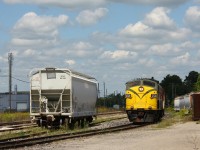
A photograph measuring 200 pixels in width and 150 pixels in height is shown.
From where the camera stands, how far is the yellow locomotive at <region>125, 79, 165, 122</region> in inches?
1277

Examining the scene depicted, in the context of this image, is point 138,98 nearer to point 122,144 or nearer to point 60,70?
point 60,70

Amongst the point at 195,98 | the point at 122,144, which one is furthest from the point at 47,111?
the point at 195,98

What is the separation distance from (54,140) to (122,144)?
136 inches

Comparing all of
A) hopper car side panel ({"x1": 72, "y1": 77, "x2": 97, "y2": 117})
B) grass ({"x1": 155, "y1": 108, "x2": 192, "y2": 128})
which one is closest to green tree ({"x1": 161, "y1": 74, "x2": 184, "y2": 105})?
grass ({"x1": 155, "y1": 108, "x2": 192, "y2": 128})

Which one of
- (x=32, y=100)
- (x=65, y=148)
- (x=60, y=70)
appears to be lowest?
(x=65, y=148)

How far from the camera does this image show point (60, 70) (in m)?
28.2

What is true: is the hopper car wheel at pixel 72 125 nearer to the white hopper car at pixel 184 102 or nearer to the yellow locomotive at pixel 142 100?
the yellow locomotive at pixel 142 100

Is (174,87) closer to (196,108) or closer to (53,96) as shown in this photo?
(196,108)

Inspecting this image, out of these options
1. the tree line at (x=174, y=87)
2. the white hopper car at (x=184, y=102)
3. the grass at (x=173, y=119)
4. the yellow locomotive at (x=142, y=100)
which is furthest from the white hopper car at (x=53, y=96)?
the tree line at (x=174, y=87)

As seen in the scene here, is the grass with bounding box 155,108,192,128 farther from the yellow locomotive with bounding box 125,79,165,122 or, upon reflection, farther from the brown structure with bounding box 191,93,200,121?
the yellow locomotive with bounding box 125,79,165,122

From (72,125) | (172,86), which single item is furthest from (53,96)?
(172,86)

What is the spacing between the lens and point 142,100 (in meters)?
32.5

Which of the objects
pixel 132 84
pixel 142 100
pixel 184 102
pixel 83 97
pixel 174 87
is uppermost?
pixel 174 87

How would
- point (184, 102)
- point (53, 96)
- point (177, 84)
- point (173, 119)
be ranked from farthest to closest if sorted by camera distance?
point (177, 84)
point (184, 102)
point (173, 119)
point (53, 96)
